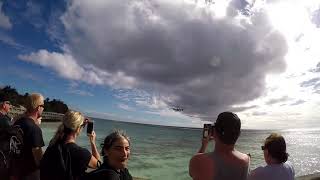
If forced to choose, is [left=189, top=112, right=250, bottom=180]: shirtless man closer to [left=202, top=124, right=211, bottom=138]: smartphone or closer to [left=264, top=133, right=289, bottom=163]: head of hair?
[left=202, top=124, right=211, bottom=138]: smartphone

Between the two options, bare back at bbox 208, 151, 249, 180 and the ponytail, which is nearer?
bare back at bbox 208, 151, 249, 180

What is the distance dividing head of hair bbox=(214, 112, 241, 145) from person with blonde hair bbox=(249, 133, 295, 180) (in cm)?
110

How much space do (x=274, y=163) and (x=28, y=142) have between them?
11.9ft

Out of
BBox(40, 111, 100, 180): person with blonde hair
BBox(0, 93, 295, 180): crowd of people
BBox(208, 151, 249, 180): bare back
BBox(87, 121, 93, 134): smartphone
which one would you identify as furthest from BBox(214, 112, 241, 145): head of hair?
BBox(87, 121, 93, 134): smartphone

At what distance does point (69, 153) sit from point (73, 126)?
0.35m

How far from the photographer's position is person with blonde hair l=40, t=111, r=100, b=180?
4.17 m

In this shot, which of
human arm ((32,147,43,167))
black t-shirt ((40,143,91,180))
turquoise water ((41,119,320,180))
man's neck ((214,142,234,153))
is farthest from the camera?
turquoise water ((41,119,320,180))

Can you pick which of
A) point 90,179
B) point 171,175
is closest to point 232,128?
point 90,179

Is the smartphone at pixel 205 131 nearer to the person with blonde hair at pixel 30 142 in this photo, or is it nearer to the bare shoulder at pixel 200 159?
the bare shoulder at pixel 200 159

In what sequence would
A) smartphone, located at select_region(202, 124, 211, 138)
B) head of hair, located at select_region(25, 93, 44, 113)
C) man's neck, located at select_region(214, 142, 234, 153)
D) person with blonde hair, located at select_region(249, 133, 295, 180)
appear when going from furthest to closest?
1. head of hair, located at select_region(25, 93, 44, 113)
2. person with blonde hair, located at select_region(249, 133, 295, 180)
3. smartphone, located at select_region(202, 124, 211, 138)
4. man's neck, located at select_region(214, 142, 234, 153)

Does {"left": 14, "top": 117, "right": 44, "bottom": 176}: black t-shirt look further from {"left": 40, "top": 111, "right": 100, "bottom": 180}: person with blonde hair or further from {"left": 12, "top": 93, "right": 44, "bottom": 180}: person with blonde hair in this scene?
{"left": 40, "top": 111, "right": 100, "bottom": 180}: person with blonde hair

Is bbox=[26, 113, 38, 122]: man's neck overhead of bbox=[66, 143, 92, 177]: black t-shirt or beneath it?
overhead

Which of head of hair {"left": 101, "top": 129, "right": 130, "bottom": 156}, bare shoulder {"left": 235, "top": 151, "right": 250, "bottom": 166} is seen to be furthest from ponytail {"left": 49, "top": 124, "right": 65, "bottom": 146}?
bare shoulder {"left": 235, "top": 151, "right": 250, "bottom": 166}

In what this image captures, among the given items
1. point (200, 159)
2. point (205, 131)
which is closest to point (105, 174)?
point (200, 159)
